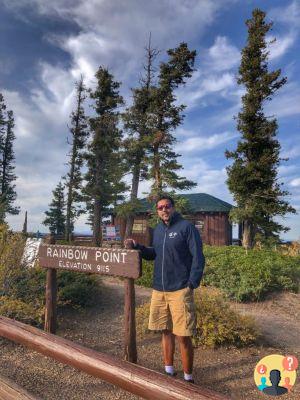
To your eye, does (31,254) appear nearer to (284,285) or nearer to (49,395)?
(49,395)

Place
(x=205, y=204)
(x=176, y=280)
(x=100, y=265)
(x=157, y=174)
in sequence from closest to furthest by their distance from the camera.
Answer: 1. (x=176, y=280)
2. (x=100, y=265)
3. (x=157, y=174)
4. (x=205, y=204)

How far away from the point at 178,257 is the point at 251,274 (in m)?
7.07

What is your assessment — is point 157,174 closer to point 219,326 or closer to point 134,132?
point 134,132

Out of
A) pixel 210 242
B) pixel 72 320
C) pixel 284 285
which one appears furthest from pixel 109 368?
pixel 210 242

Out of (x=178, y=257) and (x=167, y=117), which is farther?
(x=167, y=117)

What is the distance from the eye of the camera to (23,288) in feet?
26.0

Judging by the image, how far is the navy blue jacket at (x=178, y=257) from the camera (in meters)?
4.68

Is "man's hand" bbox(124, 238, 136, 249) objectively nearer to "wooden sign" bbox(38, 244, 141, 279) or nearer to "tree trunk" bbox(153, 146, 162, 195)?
"wooden sign" bbox(38, 244, 141, 279)

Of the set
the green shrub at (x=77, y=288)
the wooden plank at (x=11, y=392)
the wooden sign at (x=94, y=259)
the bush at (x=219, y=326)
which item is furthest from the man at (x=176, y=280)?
the green shrub at (x=77, y=288)

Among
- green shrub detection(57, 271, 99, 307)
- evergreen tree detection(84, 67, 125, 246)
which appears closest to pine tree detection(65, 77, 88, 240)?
evergreen tree detection(84, 67, 125, 246)

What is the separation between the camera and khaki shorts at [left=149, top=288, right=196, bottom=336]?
4762 mm

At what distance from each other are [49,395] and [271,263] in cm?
856

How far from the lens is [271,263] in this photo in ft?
39.2

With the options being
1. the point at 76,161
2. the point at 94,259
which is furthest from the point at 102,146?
the point at 94,259
